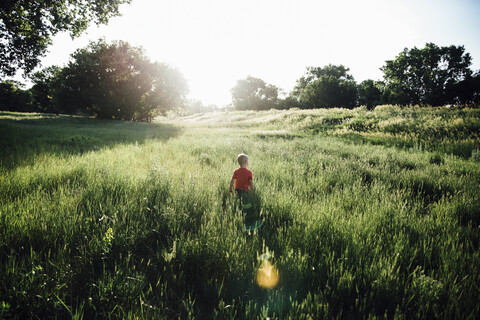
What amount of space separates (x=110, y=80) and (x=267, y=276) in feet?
129

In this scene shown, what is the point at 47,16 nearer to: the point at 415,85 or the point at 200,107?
the point at 415,85

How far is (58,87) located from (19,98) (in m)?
57.3

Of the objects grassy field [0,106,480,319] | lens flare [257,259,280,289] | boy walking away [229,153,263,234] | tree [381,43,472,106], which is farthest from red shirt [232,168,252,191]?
tree [381,43,472,106]

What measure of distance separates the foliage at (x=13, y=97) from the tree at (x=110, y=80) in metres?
52.5

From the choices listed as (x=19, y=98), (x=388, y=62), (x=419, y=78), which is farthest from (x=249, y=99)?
(x=19, y=98)

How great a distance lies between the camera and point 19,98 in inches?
2630

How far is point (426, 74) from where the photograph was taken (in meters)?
43.8

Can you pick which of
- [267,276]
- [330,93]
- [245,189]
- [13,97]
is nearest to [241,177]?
[245,189]

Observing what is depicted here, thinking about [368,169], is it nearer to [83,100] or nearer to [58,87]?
[83,100]

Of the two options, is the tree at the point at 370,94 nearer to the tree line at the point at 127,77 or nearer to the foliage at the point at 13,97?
the tree line at the point at 127,77

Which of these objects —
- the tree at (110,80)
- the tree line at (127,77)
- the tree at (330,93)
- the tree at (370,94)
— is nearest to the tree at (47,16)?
the tree line at (127,77)

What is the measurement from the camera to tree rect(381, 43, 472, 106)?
139 feet

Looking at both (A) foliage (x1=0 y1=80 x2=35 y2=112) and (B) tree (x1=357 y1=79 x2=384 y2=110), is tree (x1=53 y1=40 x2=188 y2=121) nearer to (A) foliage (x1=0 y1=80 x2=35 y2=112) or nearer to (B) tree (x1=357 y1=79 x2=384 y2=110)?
(B) tree (x1=357 y1=79 x2=384 y2=110)

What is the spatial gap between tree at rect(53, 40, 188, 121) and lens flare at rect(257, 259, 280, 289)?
37758 mm
